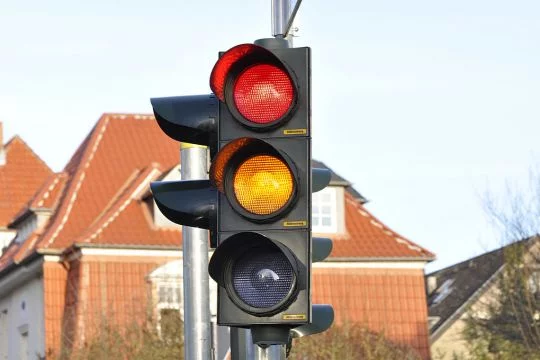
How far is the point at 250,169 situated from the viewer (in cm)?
680

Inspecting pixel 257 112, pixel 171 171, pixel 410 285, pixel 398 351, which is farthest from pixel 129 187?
pixel 257 112

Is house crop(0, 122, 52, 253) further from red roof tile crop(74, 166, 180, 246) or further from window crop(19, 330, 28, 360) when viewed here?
red roof tile crop(74, 166, 180, 246)

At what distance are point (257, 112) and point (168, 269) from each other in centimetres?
3430

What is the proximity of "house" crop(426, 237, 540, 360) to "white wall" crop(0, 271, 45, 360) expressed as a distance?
1636 cm

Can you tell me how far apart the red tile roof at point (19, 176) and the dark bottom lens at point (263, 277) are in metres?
58.2

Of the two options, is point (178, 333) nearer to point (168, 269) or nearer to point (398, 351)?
point (398, 351)

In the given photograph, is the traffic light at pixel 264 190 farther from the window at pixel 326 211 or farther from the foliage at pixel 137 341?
the window at pixel 326 211

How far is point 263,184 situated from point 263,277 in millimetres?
401

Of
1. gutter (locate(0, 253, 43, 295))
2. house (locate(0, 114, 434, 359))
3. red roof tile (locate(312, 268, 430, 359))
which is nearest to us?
house (locate(0, 114, 434, 359))

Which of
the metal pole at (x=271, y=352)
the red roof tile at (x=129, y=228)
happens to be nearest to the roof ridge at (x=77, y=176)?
the red roof tile at (x=129, y=228)

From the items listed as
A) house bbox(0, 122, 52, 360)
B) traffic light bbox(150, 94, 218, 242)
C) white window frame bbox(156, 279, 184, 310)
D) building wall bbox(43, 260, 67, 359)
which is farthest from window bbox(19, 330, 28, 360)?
traffic light bbox(150, 94, 218, 242)

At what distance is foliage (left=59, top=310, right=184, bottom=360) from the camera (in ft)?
92.6

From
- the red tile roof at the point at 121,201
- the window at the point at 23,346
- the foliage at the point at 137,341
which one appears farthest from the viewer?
the window at the point at 23,346

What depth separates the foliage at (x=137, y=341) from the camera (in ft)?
92.6
